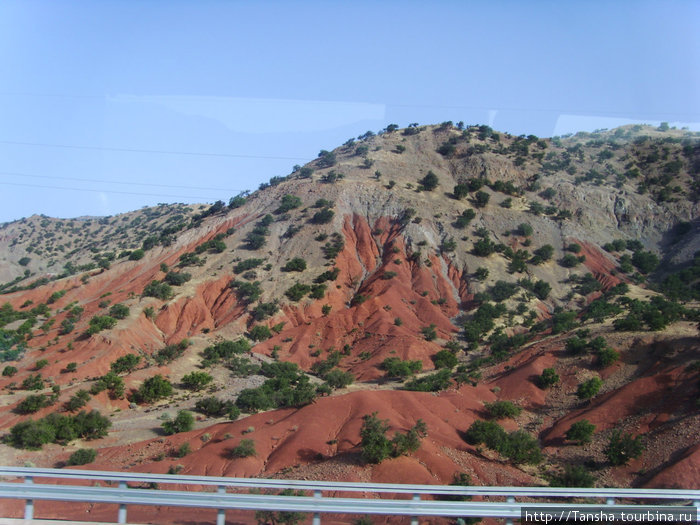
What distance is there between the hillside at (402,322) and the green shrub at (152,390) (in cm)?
15

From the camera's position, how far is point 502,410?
25312mm

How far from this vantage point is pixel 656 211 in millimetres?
69812

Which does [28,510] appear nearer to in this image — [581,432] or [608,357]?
[581,432]

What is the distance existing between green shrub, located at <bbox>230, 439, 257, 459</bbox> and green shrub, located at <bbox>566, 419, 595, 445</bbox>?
13.7 m

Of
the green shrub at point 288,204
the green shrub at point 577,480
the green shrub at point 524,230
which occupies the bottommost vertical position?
the green shrub at point 577,480

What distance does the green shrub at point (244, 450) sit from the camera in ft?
66.6

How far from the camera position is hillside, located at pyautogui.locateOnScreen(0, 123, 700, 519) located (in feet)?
68.8

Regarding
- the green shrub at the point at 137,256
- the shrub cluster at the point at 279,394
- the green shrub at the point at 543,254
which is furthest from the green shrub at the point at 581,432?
the green shrub at the point at 137,256

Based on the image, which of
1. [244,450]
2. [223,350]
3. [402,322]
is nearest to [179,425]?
[244,450]

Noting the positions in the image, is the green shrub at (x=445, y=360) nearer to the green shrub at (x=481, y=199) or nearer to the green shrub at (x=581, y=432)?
the green shrub at (x=581, y=432)

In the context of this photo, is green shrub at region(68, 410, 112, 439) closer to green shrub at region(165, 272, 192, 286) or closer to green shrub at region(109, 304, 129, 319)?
green shrub at region(109, 304, 129, 319)

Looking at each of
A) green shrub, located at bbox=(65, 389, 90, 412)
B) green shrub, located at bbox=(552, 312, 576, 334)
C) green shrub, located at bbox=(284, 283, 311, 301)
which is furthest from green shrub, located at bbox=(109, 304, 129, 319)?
green shrub, located at bbox=(552, 312, 576, 334)

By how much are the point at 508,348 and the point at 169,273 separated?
38.8 metres

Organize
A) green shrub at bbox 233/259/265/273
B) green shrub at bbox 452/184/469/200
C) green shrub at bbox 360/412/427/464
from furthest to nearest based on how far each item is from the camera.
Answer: green shrub at bbox 452/184/469/200
green shrub at bbox 233/259/265/273
green shrub at bbox 360/412/427/464
